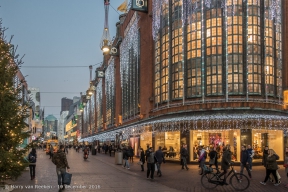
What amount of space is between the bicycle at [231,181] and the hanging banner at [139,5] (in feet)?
92.3

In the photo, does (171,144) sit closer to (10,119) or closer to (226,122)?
(226,122)

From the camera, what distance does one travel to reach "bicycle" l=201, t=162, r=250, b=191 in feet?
52.5

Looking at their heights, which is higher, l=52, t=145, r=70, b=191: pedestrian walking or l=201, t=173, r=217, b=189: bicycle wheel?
l=52, t=145, r=70, b=191: pedestrian walking

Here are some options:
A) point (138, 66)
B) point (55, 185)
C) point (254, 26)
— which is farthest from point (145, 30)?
point (55, 185)

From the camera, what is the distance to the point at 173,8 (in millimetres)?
36250

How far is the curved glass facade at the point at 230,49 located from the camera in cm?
3164

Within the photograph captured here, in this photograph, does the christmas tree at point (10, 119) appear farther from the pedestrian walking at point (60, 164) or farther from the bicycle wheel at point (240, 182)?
the bicycle wheel at point (240, 182)

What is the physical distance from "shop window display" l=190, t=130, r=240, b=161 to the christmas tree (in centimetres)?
2162

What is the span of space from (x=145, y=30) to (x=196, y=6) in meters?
11.8


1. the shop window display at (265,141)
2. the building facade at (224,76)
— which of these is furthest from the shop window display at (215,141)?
the shop window display at (265,141)

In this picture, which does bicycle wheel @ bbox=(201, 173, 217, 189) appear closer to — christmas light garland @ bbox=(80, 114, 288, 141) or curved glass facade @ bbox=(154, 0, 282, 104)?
christmas light garland @ bbox=(80, 114, 288, 141)

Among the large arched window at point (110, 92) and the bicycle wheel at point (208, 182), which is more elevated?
the large arched window at point (110, 92)

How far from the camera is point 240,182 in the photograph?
16.0 metres

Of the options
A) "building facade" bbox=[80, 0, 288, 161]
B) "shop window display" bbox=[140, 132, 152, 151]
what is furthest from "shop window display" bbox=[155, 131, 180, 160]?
"shop window display" bbox=[140, 132, 152, 151]
